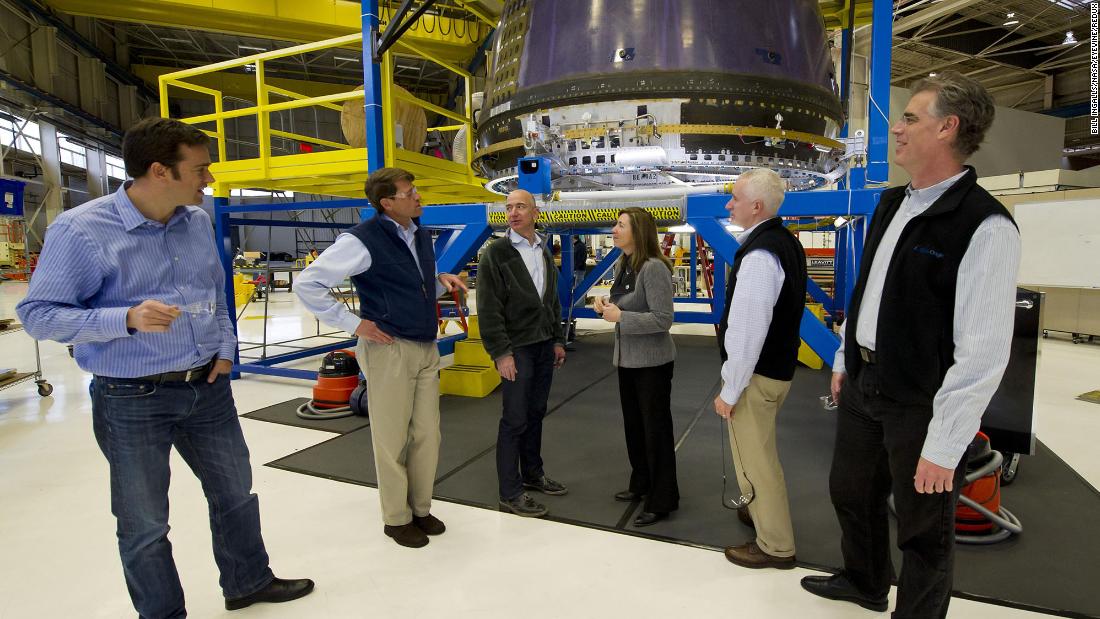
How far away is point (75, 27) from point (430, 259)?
1998 centimetres

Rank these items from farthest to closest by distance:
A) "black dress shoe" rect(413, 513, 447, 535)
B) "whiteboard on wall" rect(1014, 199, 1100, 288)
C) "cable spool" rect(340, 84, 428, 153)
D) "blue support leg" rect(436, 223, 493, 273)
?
"whiteboard on wall" rect(1014, 199, 1100, 288) < "cable spool" rect(340, 84, 428, 153) < "blue support leg" rect(436, 223, 493, 273) < "black dress shoe" rect(413, 513, 447, 535)

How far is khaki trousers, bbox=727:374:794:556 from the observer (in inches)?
96.0

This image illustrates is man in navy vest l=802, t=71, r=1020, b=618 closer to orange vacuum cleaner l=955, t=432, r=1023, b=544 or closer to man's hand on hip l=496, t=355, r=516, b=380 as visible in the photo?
orange vacuum cleaner l=955, t=432, r=1023, b=544

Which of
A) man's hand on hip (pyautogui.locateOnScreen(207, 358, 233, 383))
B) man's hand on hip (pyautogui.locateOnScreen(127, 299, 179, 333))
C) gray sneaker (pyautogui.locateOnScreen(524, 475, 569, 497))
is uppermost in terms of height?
man's hand on hip (pyautogui.locateOnScreen(127, 299, 179, 333))

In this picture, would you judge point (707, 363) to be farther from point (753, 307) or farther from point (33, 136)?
point (33, 136)

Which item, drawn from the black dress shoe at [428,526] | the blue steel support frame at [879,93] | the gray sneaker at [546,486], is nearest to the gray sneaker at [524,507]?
the gray sneaker at [546,486]

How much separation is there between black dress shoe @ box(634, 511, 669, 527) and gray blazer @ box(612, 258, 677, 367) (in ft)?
2.63

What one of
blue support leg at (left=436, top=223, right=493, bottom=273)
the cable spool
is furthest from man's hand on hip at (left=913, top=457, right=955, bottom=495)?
the cable spool

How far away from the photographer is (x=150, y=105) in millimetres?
22000

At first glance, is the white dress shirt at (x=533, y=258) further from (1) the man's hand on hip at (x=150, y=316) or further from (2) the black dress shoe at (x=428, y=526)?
(1) the man's hand on hip at (x=150, y=316)

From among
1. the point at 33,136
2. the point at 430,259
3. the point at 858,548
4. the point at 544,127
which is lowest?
the point at 858,548

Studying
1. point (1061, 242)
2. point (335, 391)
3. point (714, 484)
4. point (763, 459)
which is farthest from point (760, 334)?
point (1061, 242)

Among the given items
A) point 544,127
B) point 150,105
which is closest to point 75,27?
point 150,105

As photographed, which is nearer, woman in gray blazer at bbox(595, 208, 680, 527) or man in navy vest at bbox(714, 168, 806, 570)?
man in navy vest at bbox(714, 168, 806, 570)
